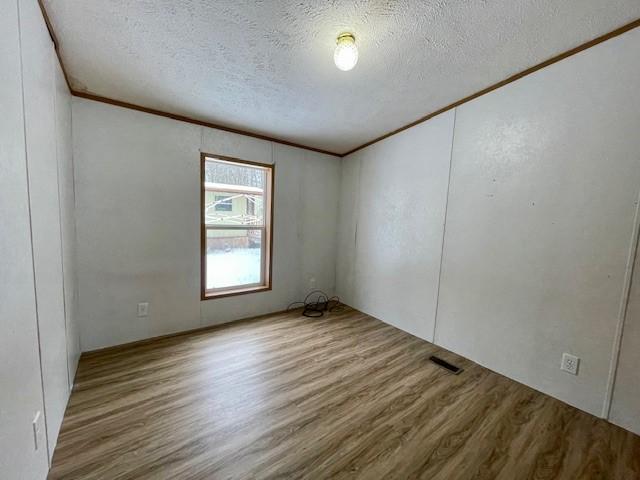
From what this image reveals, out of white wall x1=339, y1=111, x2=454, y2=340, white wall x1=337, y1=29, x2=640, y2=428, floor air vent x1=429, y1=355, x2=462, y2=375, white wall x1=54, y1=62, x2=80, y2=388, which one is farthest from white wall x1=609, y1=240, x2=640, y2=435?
white wall x1=54, y1=62, x2=80, y2=388

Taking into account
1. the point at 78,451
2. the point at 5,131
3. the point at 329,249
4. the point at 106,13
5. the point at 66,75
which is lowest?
the point at 78,451

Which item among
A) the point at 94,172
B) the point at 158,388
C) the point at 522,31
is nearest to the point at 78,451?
the point at 158,388

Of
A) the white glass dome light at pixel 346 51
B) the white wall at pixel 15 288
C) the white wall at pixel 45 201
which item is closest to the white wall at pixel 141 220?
the white wall at pixel 45 201

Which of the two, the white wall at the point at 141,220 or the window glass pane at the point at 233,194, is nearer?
the white wall at the point at 141,220

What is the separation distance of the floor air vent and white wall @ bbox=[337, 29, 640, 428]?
246 millimetres

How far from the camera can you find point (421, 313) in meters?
2.85

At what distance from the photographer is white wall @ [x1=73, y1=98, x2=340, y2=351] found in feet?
7.21

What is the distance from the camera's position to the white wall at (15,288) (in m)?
0.85

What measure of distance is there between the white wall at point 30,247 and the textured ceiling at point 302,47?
35 centimetres

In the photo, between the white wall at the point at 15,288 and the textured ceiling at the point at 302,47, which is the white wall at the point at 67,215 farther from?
the white wall at the point at 15,288

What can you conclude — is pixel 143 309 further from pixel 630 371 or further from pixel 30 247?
pixel 630 371

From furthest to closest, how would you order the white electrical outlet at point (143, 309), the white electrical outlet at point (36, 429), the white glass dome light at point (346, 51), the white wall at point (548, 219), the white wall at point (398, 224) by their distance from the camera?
the white wall at point (398, 224) → the white electrical outlet at point (143, 309) → the white wall at point (548, 219) → the white glass dome light at point (346, 51) → the white electrical outlet at point (36, 429)

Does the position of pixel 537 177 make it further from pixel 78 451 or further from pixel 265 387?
pixel 78 451

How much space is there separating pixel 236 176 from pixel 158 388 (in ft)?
7.06
